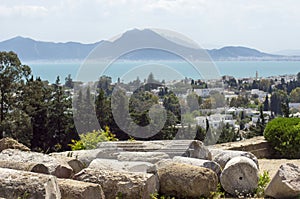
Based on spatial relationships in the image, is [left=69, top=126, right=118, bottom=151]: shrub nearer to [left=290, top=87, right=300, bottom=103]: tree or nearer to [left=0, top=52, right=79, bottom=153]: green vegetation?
[left=0, top=52, right=79, bottom=153]: green vegetation

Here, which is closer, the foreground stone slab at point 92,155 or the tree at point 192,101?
the foreground stone slab at point 92,155

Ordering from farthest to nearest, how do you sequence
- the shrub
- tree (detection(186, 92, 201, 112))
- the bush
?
1. the bush
2. tree (detection(186, 92, 201, 112))
3. the shrub

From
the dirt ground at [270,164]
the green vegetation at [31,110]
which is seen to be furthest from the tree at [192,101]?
the green vegetation at [31,110]

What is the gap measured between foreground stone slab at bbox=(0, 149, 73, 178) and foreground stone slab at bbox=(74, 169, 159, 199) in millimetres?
271

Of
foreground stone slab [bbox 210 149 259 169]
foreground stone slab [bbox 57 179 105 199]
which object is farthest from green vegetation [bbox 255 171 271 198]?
foreground stone slab [bbox 57 179 105 199]

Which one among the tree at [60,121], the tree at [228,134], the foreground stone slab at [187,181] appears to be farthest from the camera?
the tree at [60,121]

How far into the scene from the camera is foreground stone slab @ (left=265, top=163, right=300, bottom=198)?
6.13m

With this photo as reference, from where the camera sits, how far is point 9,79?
47.0 ft

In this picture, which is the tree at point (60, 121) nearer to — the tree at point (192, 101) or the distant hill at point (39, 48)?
the distant hill at point (39, 48)

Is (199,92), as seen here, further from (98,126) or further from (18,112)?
(18,112)

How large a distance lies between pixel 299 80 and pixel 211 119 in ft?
67.5

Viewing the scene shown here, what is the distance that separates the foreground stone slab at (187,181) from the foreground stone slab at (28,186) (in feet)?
6.36

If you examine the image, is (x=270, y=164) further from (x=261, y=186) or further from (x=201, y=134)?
(x=261, y=186)

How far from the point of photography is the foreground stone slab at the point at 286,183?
613 centimetres
